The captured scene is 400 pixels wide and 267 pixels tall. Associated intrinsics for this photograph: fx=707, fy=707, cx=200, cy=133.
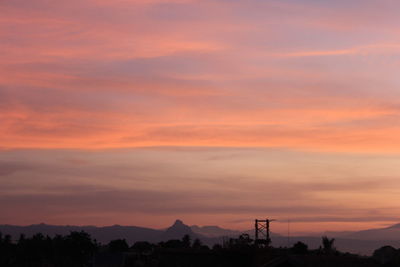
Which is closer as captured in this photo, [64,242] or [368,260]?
[368,260]

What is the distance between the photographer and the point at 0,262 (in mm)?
134625

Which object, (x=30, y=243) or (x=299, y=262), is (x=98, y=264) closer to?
(x=30, y=243)

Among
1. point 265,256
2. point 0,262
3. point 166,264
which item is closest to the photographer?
point 265,256

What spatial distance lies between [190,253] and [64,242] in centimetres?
8760

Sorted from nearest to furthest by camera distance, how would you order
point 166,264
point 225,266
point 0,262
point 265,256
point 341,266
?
point 341,266 < point 265,256 < point 225,266 < point 166,264 < point 0,262

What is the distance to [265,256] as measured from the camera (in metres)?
69.3

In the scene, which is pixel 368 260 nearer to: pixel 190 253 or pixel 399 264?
pixel 399 264

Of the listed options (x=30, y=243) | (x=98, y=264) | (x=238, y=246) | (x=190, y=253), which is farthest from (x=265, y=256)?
(x=30, y=243)

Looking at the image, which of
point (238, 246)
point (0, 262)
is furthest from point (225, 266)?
point (0, 262)

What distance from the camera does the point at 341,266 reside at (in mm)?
56812

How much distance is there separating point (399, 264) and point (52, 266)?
94356 mm

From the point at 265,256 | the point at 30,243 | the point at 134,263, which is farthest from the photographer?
the point at 30,243

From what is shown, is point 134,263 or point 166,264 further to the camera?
point 134,263

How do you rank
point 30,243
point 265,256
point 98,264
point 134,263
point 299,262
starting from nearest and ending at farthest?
point 299,262
point 265,256
point 134,263
point 98,264
point 30,243
